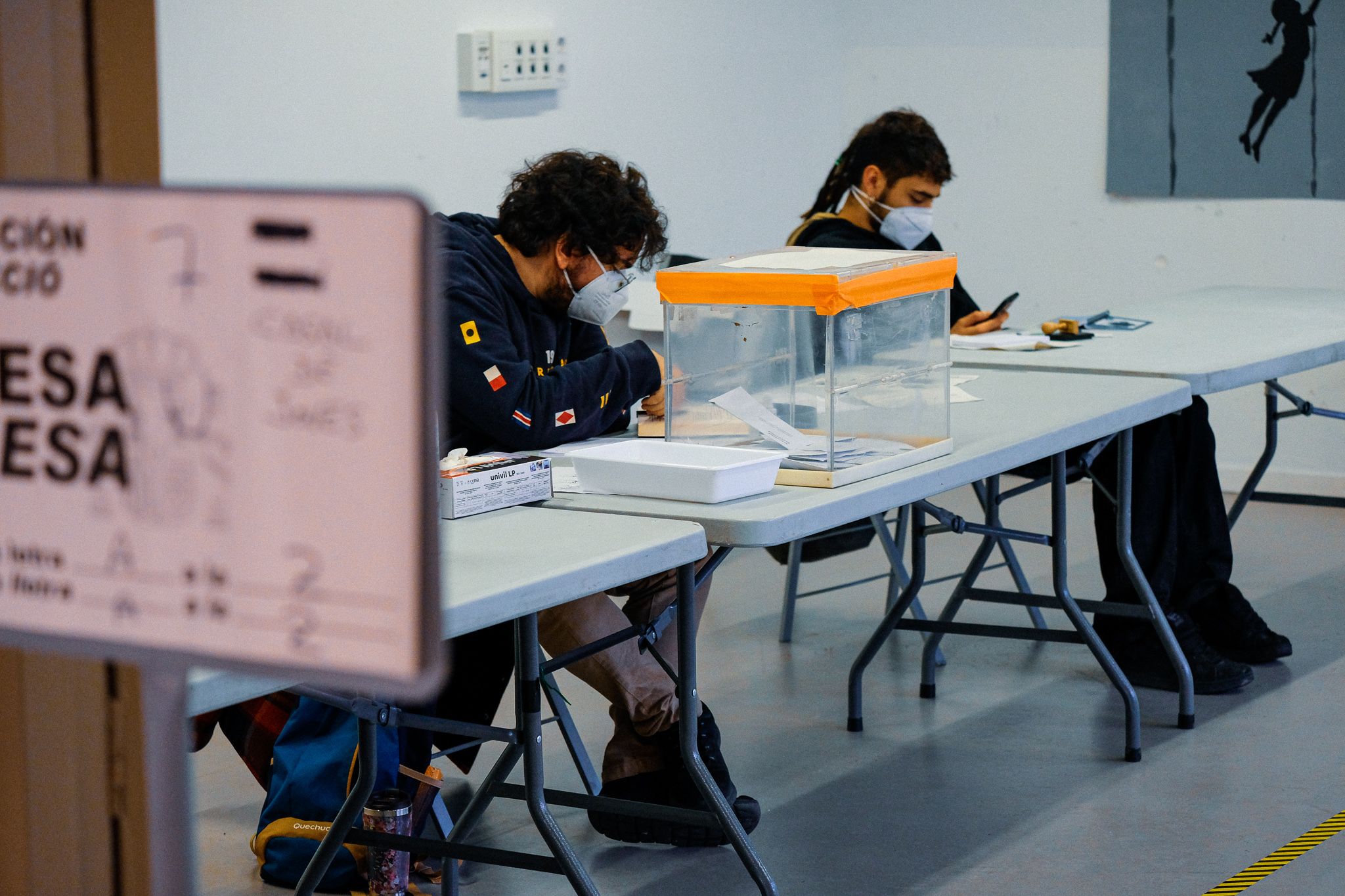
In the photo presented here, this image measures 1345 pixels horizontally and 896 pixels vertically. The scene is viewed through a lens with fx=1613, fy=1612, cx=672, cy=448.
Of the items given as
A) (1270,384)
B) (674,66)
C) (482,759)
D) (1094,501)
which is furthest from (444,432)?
(674,66)

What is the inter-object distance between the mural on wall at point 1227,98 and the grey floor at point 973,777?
1.60 metres

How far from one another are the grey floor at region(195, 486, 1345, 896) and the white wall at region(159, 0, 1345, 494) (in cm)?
133

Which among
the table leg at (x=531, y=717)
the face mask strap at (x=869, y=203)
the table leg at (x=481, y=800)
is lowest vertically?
the table leg at (x=481, y=800)

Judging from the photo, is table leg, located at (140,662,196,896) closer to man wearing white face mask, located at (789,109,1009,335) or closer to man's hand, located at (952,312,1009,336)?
man wearing white face mask, located at (789,109,1009,335)

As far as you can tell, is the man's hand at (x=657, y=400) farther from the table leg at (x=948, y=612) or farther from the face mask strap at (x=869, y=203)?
the face mask strap at (x=869, y=203)

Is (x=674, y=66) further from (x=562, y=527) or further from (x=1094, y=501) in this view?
(x=562, y=527)

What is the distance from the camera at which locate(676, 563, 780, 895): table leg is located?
2156 mm

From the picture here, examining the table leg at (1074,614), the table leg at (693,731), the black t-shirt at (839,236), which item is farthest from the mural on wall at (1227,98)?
the table leg at (693,731)

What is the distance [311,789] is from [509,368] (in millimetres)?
713

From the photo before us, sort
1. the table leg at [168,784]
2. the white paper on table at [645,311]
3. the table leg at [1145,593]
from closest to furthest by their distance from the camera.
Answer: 1. the table leg at [168,784]
2. the table leg at [1145,593]
3. the white paper on table at [645,311]

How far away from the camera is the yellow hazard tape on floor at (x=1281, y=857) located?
2.39 metres

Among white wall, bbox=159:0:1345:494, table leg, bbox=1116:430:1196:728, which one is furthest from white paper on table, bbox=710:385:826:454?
white wall, bbox=159:0:1345:494

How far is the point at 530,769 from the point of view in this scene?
2.12 metres

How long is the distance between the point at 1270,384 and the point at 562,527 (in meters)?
→ 2.34
